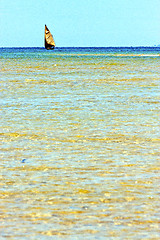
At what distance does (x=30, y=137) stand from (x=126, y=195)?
455 centimetres

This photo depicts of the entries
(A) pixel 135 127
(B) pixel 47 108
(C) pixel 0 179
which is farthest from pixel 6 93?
(C) pixel 0 179

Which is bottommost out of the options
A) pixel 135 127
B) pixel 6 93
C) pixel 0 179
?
pixel 6 93

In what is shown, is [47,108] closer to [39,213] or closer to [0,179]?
[0,179]

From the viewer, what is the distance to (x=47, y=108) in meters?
16.4
